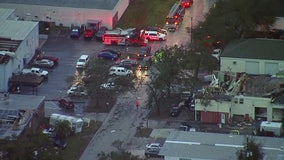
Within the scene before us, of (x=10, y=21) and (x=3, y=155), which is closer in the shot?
(x=3, y=155)

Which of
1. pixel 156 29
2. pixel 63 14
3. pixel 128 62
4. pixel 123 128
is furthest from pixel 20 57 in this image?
pixel 123 128

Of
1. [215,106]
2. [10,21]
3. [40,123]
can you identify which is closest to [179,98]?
[215,106]

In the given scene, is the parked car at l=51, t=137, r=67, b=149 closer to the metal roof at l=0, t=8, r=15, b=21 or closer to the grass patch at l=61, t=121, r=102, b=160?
the grass patch at l=61, t=121, r=102, b=160

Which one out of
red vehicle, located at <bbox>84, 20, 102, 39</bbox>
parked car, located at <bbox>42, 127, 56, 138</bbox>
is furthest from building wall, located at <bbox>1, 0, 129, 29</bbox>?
parked car, located at <bbox>42, 127, 56, 138</bbox>

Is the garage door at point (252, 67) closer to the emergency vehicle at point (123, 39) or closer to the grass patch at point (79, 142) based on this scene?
the emergency vehicle at point (123, 39)

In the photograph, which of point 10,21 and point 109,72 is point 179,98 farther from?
point 10,21

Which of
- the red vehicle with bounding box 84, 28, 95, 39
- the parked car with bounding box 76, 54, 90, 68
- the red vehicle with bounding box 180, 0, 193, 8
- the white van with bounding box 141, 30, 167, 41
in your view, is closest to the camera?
the parked car with bounding box 76, 54, 90, 68
